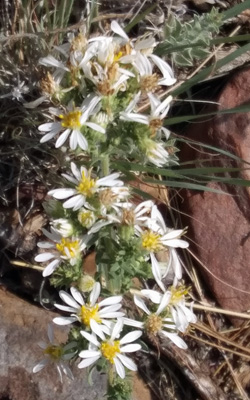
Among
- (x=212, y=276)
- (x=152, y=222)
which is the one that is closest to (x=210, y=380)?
(x=212, y=276)

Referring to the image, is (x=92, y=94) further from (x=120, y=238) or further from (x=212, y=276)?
(x=212, y=276)

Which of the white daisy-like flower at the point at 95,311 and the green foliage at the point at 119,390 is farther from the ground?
the white daisy-like flower at the point at 95,311

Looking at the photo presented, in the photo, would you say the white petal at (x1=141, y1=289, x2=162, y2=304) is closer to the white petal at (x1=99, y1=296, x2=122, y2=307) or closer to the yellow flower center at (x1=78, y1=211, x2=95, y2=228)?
the white petal at (x1=99, y1=296, x2=122, y2=307)

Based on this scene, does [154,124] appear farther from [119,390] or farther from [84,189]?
[119,390]

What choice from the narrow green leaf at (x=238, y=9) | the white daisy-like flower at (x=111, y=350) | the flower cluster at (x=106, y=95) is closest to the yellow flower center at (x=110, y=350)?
the white daisy-like flower at (x=111, y=350)

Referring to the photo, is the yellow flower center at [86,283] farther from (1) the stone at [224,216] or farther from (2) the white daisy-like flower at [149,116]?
(1) the stone at [224,216]

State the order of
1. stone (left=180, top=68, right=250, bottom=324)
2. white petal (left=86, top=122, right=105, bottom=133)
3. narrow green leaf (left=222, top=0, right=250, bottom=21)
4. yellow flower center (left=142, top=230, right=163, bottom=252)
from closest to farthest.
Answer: white petal (left=86, top=122, right=105, bottom=133), yellow flower center (left=142, top=230, right=163, bottom=252), narrow green leaf (left=222, top=0, right=250, bottom=21), stone (left=180, top=68, right=250, bottom=324)

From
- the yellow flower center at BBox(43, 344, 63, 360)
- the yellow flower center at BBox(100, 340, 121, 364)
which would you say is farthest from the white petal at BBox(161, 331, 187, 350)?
the yellow flower center at BBox(43, 344, 63, 360)

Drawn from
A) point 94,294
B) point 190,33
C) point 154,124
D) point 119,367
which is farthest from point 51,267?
point 190,33
